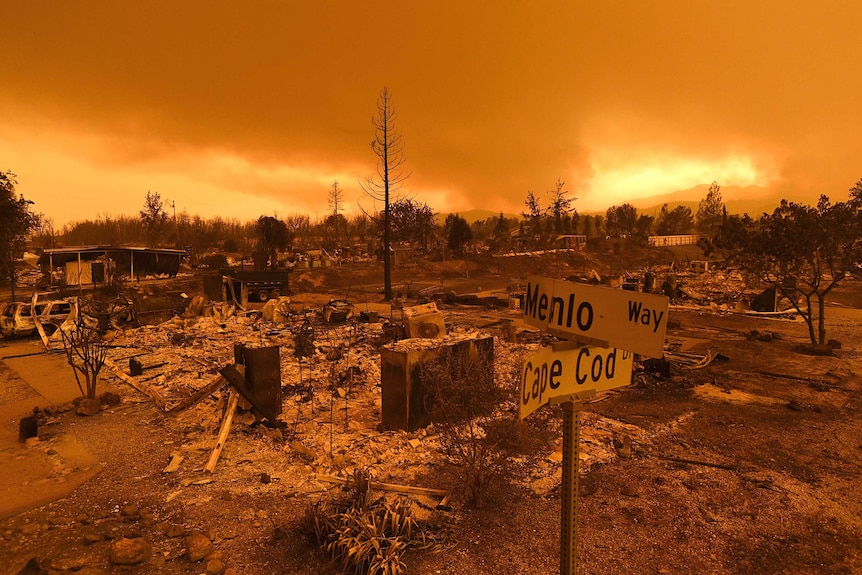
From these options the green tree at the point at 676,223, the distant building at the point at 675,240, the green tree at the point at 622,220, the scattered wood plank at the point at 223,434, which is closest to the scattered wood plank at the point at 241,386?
the scattered wood plank at the point at 223,434

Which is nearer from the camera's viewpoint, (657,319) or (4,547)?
(657,319)

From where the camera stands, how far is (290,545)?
14.1 feet

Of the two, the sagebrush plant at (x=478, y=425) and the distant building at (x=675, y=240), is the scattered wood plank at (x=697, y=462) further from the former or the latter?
the distant building at (x=675, y=240)

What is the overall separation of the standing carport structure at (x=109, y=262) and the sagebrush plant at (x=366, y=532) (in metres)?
31.0

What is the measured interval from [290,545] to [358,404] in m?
4.17

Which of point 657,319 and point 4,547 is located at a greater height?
point 657,319

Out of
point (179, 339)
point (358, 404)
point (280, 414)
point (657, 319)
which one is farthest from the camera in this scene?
point (179, 339)

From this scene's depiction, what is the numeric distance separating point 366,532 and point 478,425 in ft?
8.79

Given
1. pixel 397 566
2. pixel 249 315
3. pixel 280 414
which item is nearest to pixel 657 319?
pixel 397 566

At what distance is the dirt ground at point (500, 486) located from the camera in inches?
164

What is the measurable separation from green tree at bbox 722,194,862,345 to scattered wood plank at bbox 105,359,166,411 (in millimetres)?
15204

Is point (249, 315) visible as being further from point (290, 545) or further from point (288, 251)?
point (288, 251)

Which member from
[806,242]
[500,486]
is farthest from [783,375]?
[500,486]

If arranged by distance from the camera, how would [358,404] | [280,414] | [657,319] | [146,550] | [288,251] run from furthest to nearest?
[288,251] → [358,404] → [280,414] → [146,550] → [657,319]
